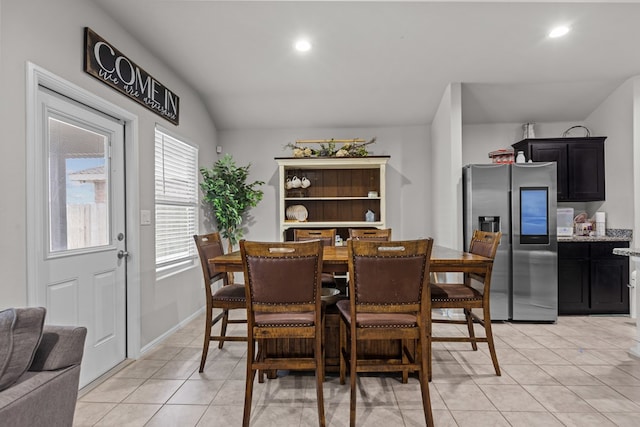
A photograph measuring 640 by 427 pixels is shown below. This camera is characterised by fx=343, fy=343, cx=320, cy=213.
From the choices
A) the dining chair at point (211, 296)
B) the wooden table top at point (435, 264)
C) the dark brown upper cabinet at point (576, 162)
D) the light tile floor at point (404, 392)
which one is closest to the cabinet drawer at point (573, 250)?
the dark brown upper cabinet at point (576, 162)

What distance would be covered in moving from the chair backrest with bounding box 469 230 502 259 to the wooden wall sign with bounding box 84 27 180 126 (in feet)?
10.2

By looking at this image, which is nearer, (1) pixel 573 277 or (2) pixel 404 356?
(2) pixel 404 356

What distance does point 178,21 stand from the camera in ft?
9.63

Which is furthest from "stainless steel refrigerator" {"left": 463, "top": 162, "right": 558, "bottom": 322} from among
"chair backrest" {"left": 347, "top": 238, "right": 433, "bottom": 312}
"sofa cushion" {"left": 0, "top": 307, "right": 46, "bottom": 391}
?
"sofa cushion" {"left": 0, "top": 307, "right": 46, "bottom": 391}

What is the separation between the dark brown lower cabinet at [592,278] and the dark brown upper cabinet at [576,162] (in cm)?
67

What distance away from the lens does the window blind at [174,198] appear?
11.1ft

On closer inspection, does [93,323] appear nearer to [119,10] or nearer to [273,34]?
[119,10]

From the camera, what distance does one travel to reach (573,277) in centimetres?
406

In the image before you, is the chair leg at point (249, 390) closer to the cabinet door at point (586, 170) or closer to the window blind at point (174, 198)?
the window blind at point (174, 198)

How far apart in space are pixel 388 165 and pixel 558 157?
7.00ft

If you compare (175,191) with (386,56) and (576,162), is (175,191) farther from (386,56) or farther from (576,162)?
(576,162)

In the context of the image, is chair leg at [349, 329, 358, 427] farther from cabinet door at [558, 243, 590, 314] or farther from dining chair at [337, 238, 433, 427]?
cabinet door at [558, 243, 590, 314]

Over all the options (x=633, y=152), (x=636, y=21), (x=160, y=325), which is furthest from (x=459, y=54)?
(x=160, y=325)

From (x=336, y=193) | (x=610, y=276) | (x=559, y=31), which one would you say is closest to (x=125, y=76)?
(x=336, y=193)
